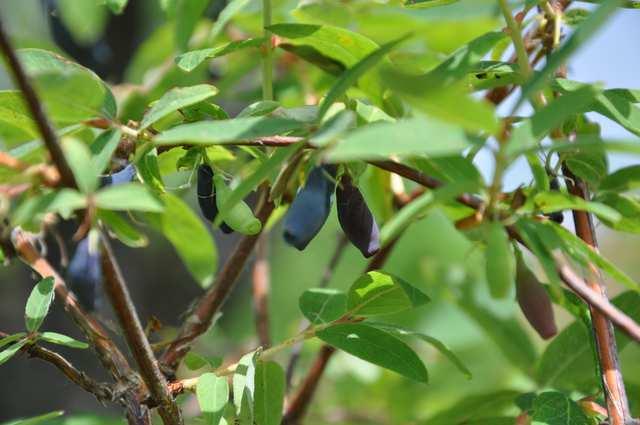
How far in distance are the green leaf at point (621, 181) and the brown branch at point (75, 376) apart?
45 cm

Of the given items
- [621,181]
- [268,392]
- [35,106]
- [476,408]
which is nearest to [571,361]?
[476,408]

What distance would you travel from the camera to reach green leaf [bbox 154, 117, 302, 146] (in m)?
0.57

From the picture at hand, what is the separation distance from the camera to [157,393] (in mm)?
731

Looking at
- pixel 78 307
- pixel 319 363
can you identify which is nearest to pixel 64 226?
pixel 319 363

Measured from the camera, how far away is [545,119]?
54 cm

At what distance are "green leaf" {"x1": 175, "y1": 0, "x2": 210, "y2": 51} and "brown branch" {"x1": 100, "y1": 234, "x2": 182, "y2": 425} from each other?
0.17m

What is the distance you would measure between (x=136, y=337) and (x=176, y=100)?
17 cm

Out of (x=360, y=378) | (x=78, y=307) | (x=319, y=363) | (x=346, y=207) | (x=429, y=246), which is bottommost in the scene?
(x=360, y=378)

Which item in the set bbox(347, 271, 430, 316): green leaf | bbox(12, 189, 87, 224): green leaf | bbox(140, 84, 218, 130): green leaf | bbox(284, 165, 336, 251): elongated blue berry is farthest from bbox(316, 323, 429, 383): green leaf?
bbox(12, 189, 87, 224): green leaf

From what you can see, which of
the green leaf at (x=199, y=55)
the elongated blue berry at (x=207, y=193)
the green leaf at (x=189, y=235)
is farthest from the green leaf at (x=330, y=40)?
the green leaf at (x=189, y=235)

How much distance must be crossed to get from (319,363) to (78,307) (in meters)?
0.34

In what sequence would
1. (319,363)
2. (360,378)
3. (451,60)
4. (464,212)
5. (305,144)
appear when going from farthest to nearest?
1. (360,378)
2. (319,363)
3. (464,212)
4. (451,60)
5. (305,144)

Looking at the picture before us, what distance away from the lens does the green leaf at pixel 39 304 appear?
0.76 metres

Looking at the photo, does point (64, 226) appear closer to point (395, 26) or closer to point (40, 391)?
point (40, 391)
